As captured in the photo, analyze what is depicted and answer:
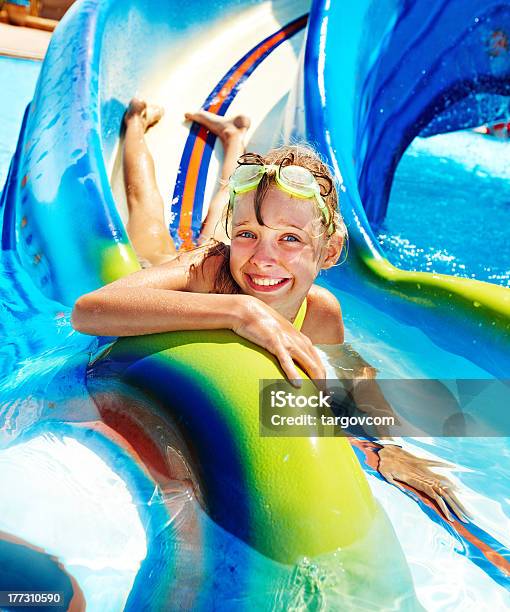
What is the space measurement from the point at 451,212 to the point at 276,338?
2978 millimetres

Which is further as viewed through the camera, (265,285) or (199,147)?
(199,147)

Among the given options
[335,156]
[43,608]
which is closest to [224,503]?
[43,608]

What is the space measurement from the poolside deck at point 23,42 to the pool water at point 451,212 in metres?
3.03

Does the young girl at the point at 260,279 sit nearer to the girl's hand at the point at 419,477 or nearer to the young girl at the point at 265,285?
the young girl at the point at 265,285

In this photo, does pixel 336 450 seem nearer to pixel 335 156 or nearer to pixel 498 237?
pixel 335 156

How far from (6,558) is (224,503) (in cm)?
36

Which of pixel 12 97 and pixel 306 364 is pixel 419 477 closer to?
pixel 306 364

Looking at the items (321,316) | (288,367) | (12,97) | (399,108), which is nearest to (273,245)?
(288,367)

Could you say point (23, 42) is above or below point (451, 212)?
above

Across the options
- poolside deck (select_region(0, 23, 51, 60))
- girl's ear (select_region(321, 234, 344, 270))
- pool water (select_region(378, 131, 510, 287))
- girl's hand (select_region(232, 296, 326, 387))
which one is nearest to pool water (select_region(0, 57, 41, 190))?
poolside deck (select_region(0, 23, 51, 60))

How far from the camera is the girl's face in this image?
4.80 feet

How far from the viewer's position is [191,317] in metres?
1.25

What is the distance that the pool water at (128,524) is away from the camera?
104cm

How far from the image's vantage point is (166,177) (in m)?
2.97
